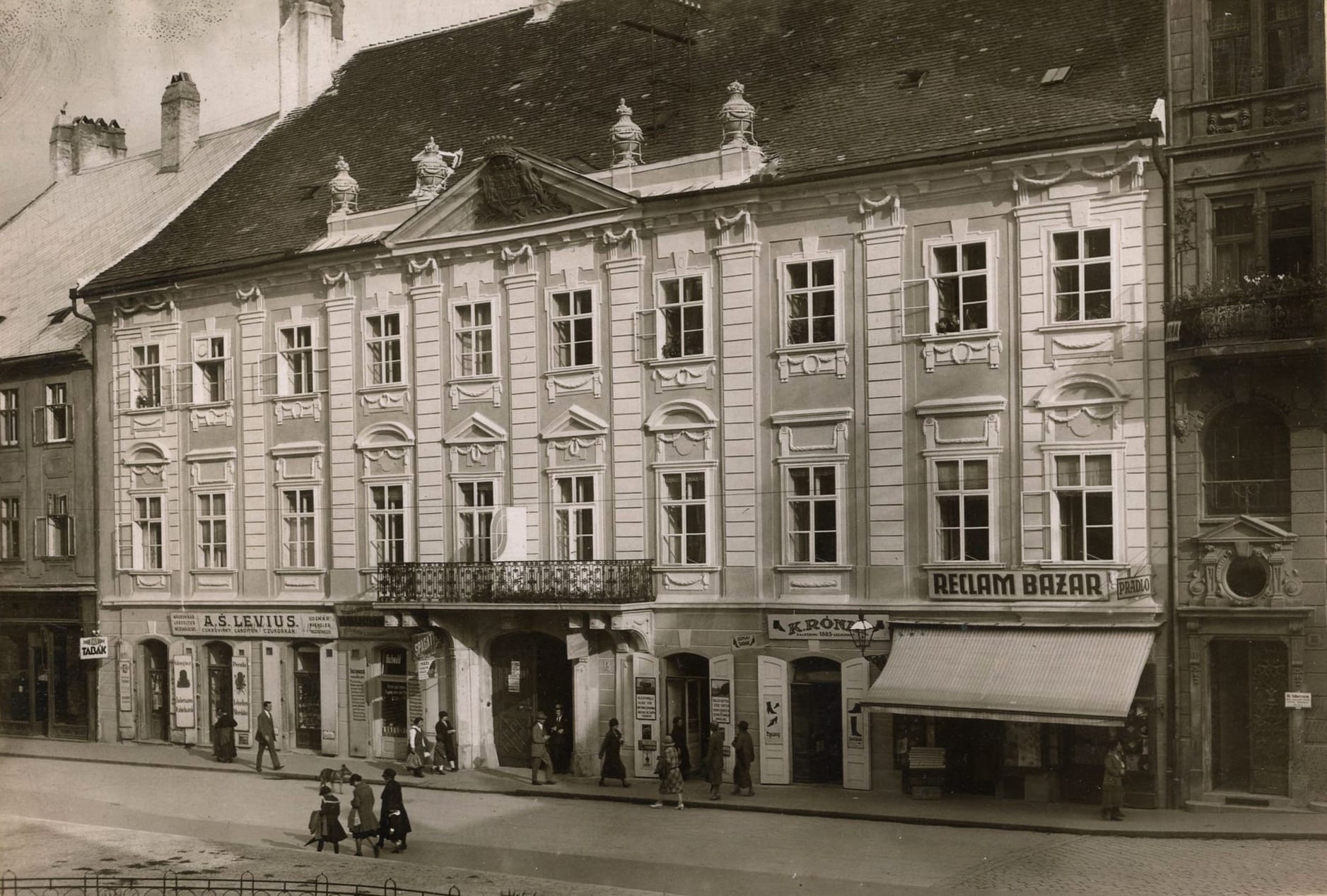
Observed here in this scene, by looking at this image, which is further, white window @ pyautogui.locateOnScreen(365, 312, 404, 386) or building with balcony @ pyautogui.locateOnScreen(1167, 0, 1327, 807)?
white window @ pyautogui.locateOnScreen(365, 312, 404, 386)

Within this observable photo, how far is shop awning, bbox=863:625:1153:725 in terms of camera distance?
2353cm

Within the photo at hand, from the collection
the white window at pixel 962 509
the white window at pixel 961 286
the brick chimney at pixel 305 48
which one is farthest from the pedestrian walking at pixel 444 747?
the brick chimney at pixel 305 48

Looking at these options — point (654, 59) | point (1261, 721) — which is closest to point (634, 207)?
point (654, 59)

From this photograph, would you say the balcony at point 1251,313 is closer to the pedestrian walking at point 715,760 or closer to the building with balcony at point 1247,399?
the building with balcony at point 1247,399

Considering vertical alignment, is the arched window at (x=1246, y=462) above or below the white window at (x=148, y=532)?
above

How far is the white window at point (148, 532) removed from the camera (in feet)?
123

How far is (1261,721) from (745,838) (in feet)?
27.3

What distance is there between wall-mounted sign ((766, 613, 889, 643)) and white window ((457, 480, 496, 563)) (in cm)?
693

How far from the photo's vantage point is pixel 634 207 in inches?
1165

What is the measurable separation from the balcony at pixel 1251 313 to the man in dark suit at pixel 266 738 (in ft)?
64.8

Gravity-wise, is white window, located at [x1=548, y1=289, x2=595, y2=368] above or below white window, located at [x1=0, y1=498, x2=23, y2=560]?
above

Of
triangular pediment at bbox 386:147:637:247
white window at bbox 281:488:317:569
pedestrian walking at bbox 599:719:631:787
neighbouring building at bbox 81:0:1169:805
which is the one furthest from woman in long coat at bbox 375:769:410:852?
white window at bbox 281:488:317:569

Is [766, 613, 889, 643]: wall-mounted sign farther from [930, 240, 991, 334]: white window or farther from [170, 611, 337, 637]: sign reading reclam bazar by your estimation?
[170, 611, 337, 637]: sign reading reclam bazar

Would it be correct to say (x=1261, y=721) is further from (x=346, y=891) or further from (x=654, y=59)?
(x=654, y=59)
